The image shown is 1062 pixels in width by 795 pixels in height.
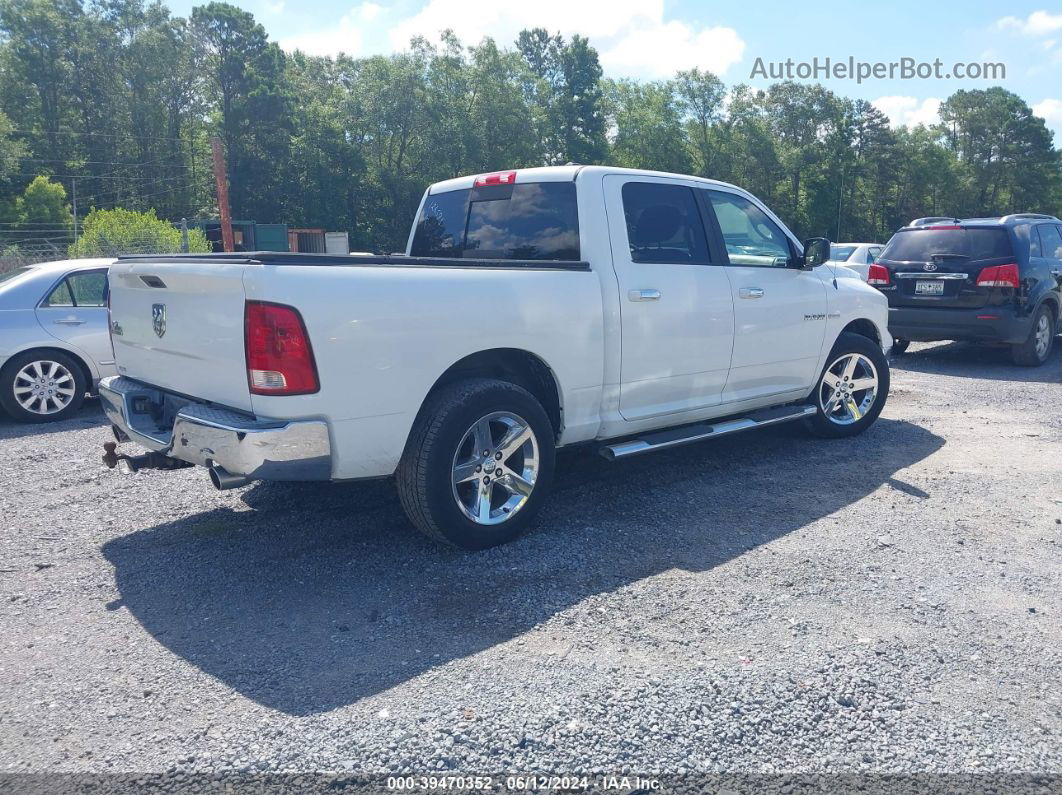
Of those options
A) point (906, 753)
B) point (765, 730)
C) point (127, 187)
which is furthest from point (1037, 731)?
point (127, 187)

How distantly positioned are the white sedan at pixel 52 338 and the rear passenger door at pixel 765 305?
552cm

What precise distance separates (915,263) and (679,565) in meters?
8.12

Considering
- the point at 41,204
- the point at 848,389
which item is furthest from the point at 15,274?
the point at 41,204

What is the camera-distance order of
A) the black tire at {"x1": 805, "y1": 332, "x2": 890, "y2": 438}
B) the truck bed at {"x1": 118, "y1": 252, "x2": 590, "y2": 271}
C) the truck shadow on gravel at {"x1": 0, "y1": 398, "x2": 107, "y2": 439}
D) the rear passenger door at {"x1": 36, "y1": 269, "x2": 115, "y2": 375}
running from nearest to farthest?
the truck bed at {"x1": 118, "y1": 252, "x2": 590, "y2": 271} < the black tire at {"x1": 805, "y1": 332, "x2": 890, "y2": 438} < the truck shadow on gravel at {"x1": 0, "y1": 398, "x2": 107, "y2": 439} < the rear passenger door at {"x1": 36, "y1": 269, "x2": 115, "y2": 375}

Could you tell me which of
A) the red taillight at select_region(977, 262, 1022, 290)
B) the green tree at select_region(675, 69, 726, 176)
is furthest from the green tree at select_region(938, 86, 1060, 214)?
the red taillight at select_region(977, 262, 1022, 290)

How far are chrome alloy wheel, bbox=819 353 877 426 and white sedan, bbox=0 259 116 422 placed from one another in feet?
20.9

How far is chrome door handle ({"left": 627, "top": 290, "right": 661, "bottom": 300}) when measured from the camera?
16.6 feet

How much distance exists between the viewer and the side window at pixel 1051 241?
36.5ft

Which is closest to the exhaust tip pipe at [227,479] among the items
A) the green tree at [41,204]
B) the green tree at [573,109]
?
the green tree at [41,204]

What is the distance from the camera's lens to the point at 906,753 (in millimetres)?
2822

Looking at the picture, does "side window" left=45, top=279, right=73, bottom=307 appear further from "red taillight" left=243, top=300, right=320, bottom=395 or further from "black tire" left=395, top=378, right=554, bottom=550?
"black tire" left=395, top=378, right=554, bottom=550

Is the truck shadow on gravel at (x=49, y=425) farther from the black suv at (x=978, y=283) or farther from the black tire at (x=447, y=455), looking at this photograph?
the black suv at (x=978, y=283)

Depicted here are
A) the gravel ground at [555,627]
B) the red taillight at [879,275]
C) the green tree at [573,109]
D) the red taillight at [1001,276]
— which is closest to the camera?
the gravel ground at [555,627]

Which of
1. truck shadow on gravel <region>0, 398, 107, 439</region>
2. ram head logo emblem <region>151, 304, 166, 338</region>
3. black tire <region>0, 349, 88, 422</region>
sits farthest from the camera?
black tire <region>0, 349, 88, 422</region>
